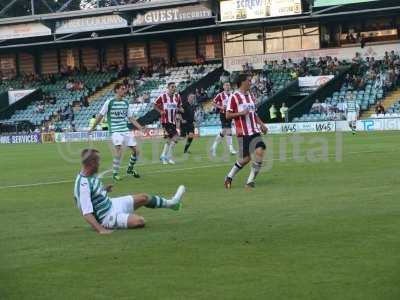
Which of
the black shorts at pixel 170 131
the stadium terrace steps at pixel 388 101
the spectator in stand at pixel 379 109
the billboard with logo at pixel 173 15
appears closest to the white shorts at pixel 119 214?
the black shorts at pixel 170 131

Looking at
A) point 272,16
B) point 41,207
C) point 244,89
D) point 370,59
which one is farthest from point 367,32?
point 41,207

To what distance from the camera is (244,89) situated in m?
16.7

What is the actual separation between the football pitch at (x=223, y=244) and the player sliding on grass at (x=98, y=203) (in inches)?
6.9

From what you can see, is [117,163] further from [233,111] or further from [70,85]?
[70,85]

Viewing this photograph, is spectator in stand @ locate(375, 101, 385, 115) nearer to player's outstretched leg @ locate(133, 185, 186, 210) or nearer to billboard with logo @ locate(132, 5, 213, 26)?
billboard with logo @ locate(132, 5, 213, 26)

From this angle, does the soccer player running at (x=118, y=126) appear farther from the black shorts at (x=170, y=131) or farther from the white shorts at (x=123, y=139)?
the black shorts at (x=170, y=131)

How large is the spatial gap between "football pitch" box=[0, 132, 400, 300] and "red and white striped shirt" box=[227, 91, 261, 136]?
3.83 feet

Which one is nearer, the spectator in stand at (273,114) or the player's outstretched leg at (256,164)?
the player's outstretched leg at (256,164)

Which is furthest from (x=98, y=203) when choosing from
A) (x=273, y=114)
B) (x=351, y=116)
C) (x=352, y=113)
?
(x=273, y=114)

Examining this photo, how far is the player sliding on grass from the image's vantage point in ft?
35.7

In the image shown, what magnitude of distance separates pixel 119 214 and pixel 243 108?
605 cm

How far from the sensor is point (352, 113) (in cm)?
4412

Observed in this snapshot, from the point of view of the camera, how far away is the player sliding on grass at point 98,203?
35.7 ft

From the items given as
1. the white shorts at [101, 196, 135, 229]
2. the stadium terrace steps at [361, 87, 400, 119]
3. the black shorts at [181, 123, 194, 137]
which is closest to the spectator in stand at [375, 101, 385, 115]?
the stadium terrace steps at [361, 87, 400, 119]
